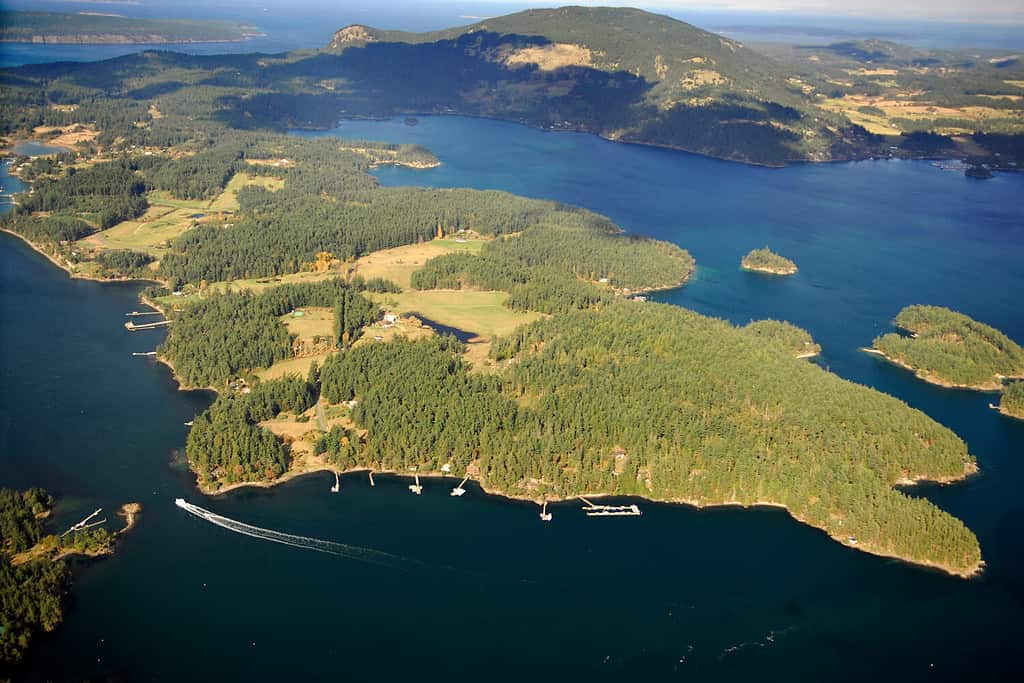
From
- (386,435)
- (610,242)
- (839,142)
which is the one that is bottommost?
(386,435)

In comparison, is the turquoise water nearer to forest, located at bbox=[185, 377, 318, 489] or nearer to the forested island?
forest, located at bbox=[185, 377, 318, 489]

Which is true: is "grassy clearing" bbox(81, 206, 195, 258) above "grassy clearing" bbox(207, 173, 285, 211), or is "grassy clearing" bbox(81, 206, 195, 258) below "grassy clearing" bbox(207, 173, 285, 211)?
below

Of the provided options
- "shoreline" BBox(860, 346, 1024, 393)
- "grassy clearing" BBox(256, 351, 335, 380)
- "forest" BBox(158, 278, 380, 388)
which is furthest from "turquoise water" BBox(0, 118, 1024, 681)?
"grassy clearing" BBox(256, 351, 335, 380)

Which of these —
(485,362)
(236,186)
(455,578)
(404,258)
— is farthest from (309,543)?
(236,186)

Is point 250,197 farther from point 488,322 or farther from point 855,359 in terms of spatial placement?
point 855,359

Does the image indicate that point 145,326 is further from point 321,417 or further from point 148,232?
point 148,232

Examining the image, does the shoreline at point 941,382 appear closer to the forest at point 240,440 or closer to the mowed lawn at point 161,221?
the forest at point 240,440

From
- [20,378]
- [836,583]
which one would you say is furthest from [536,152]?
[836,583]
